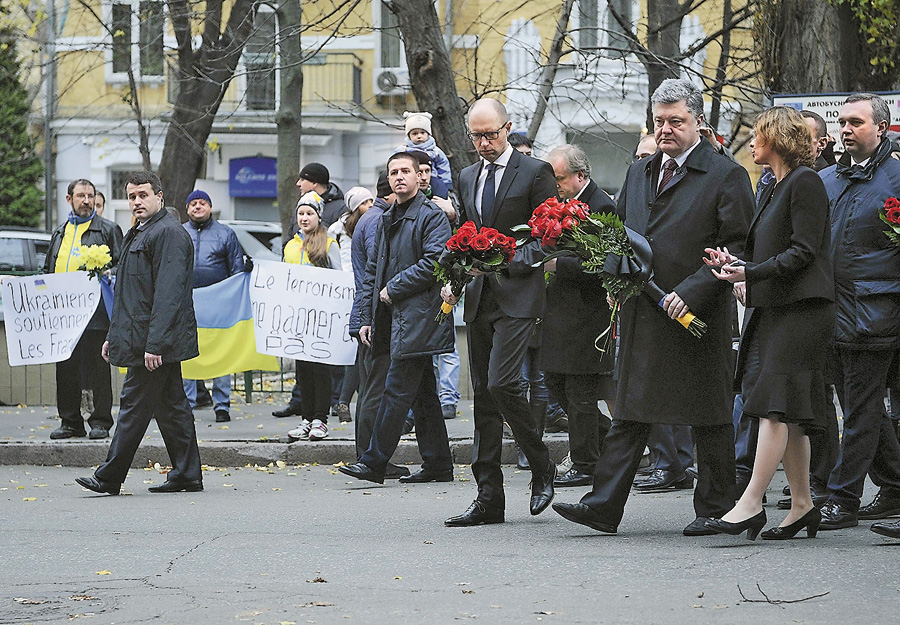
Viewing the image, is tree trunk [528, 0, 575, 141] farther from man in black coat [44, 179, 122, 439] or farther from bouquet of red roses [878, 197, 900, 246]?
bouquet of red roses [878, 197, 900, 246]

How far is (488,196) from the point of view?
768cm

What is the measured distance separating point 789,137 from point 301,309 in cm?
641

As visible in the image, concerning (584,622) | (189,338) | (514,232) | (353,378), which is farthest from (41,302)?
(584,622)

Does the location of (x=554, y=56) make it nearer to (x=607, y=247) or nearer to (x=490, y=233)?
(x=490, y=233)

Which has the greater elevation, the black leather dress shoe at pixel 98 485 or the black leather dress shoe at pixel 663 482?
the black leather dress shoe at pixel 663 482

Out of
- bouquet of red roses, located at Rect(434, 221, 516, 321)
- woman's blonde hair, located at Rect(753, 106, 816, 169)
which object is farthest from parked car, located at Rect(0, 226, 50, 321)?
woman's blonde hair, located at Rect(753, 106, 816, 169)

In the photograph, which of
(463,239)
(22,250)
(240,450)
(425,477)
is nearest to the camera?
Answer: (463,239)

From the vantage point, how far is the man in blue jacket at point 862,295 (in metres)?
7.36

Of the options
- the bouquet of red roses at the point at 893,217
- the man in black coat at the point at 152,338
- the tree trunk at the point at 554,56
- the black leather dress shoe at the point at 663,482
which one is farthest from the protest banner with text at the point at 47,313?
the bouquet of red roses at the point at 893,217

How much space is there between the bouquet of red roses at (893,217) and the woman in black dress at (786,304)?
48cm

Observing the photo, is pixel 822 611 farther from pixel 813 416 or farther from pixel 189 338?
pixel 189 338

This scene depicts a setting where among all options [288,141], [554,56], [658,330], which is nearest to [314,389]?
[554,56]

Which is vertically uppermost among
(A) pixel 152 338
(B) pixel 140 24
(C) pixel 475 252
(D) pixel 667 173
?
(B) pixel 140 24

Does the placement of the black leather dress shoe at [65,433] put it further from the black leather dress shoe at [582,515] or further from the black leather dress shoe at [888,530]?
the black leather dress shoe at [888,530]
